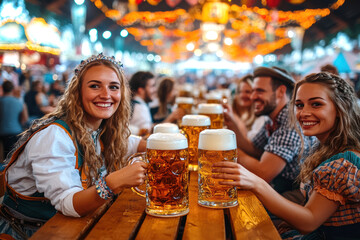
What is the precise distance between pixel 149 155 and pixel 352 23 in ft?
42.2

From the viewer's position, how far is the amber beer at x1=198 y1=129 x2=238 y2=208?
109 centimetres

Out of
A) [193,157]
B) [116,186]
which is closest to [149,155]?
[116,186]

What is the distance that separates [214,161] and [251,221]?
20 centimetres

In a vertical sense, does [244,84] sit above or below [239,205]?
above

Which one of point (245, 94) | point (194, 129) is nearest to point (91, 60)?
point (194, 129)

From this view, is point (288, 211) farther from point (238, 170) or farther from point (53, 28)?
point (53, 28)

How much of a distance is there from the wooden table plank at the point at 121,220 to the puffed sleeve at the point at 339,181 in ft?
1.97

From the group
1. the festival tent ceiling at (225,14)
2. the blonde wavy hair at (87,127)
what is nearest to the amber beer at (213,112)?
the blonde wavy hair at (87,127)

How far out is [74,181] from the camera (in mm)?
1176

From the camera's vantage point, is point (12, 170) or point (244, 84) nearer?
point (12, 170)

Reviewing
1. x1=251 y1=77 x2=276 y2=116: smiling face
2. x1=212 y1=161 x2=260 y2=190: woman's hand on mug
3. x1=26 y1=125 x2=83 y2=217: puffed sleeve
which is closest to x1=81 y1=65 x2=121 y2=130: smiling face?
x1=26 y1=125 x2=83 y2=217: puffed sleeve

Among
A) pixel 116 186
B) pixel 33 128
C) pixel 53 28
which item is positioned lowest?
pixel 116 186

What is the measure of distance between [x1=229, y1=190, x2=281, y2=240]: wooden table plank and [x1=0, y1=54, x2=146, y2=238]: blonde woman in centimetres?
31

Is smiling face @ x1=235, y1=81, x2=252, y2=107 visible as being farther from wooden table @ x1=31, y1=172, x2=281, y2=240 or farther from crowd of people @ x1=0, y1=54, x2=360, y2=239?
wooden table @ x1=31, y1=172, x2=281, y2=240
